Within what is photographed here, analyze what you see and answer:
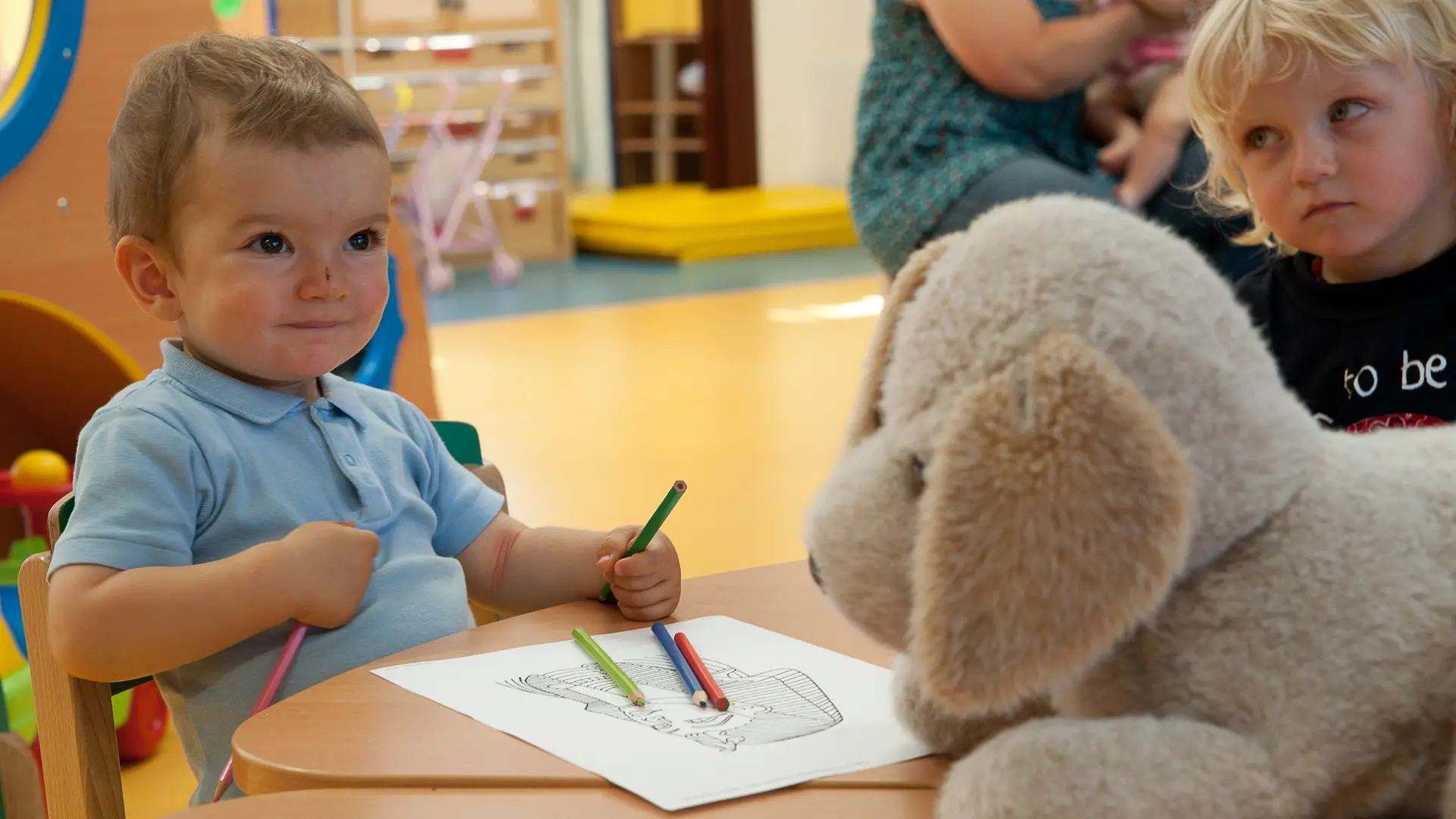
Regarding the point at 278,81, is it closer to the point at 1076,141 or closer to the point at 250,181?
A: the point at 250,181

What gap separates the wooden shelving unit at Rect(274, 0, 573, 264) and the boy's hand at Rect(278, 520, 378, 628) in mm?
4835

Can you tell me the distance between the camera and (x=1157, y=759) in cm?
47

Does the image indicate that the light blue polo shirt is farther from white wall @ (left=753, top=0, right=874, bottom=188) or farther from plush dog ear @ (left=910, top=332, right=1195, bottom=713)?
white wall @ (left=753, top=0, right=874, bottom=188)

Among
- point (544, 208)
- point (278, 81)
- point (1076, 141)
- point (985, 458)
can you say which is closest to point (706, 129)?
point (544, 208)

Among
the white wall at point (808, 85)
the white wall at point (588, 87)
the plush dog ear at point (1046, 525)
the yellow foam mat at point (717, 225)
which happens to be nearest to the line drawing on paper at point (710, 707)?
the plush dog ear at point (1046, 525)

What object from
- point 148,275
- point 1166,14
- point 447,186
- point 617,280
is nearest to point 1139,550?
point 148,275

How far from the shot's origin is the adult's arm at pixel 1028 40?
176 centimetres

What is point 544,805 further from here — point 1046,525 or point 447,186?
point 447,186

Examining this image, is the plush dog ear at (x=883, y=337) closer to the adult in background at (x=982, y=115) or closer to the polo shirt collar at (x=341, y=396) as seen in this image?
the polo shirt collar at (x=341, y=396)

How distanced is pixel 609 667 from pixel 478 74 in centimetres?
525

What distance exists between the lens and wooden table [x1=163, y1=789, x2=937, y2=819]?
0.58m

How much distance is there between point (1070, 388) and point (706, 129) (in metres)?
6.17

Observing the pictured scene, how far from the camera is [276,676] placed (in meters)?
0.82

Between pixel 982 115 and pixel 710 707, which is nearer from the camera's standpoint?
pixel 710 707
